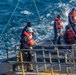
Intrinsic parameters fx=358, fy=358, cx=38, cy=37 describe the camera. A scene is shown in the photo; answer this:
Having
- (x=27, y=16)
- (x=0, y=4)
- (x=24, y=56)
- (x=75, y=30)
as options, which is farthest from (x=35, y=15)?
(x=24, y=56)

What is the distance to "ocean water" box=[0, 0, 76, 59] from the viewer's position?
97.4ft

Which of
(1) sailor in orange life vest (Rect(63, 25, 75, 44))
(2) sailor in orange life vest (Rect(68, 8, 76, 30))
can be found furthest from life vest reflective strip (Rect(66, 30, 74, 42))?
(2) sailor in orange life vest (Rect(68, 8, 76, 30))

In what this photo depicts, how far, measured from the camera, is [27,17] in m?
35.4

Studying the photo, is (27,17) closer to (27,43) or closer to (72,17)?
(72,17)

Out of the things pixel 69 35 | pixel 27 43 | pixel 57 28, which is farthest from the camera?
pixel 57 28

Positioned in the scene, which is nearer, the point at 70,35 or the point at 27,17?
the point at 70,35

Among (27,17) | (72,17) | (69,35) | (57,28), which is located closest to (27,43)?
(69,35)

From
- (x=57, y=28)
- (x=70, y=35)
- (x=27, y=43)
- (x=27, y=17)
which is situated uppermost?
(x=27, y=17)

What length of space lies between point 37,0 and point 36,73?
2297 centimetres

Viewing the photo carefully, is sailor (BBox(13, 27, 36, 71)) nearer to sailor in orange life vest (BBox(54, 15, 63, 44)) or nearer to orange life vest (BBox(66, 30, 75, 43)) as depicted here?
orange life vest (BBox(66, 30, 75, 43))

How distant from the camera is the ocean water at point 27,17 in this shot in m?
29.7

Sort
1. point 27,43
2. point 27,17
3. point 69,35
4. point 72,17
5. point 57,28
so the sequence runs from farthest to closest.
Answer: point 27,17 < point 57,28 < point 72,17 < point 69,35 < point 27,43

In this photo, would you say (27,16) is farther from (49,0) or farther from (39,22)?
(49,0)

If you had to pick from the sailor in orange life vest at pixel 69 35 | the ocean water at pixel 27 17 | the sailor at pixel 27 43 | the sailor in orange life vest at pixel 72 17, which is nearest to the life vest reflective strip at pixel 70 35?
the sailor in orange life vest at pixel 69 35
